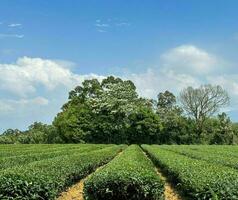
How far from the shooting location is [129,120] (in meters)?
82.4

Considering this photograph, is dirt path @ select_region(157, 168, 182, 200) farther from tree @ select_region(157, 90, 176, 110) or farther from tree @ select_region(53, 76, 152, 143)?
tree @ select_region(157, 90, 176, 110)

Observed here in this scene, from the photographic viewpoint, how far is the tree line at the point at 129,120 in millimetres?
81188

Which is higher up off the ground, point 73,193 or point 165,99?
point 165,99

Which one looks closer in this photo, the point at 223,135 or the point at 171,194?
the point at 171,194

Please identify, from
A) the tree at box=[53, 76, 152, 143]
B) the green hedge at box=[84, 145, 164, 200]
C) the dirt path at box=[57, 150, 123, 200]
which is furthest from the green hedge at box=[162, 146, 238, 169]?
the tree at box=[53, 76, 152, 143]

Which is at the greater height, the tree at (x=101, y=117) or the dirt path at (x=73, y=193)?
the tree at (x=101, y=117)

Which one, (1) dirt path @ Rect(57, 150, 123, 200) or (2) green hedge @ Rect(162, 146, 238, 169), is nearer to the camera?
(1) dirt path @ Rect(57, 150, 123, 200)

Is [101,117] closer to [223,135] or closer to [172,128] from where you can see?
[172,128]

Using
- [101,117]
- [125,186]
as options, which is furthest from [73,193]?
[101,117]

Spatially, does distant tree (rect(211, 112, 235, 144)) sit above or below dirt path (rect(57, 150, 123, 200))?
above

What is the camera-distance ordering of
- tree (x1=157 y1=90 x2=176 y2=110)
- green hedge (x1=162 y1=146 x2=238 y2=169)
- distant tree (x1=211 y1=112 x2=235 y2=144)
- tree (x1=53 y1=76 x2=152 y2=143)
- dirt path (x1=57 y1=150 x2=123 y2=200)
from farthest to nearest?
tree (x1=157 y1=90 x2=176 y2=110) → distant tree (x1=211 y1=112 x2=235 y2=144) → tree (x1=53 y1=76 x2=152 y2=143) → green hedge (x1=162 y1=146 x2=238 y2=169) → dirt path (x1=57 y1=150 x2=123 y2=200)

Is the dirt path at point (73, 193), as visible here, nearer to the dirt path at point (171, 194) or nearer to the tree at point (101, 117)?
the dirt path at point (171, 194)

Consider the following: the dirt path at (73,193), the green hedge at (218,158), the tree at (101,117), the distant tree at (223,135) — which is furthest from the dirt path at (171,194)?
the distant tree at (223,135)

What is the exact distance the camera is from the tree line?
81.2 metres
